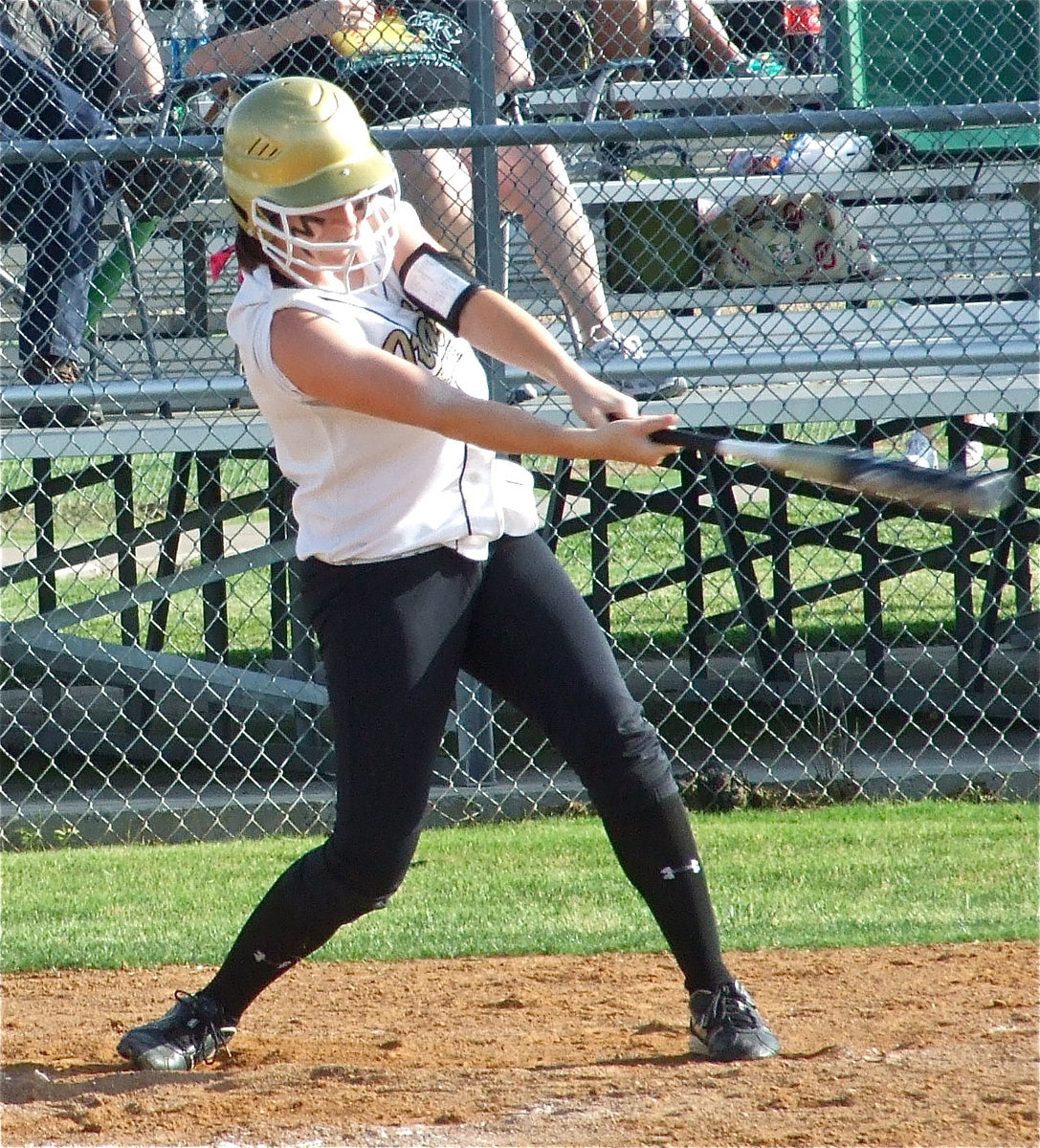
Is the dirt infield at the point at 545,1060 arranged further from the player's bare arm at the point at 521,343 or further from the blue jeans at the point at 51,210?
the blue jeans at the point at 51,210

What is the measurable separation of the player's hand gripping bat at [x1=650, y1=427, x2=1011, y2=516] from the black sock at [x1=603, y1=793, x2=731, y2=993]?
2.58 feet

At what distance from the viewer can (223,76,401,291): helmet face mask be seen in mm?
2816

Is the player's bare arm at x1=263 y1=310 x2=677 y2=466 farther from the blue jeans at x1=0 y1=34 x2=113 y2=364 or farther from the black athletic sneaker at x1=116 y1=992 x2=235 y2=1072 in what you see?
the blue jeans at x1=0 y1=34 x2=113 y2=364

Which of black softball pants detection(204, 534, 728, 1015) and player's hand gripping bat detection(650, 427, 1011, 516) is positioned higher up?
player's hand gripping bat detection(650, 427, 1011, 516)

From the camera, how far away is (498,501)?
3109mm

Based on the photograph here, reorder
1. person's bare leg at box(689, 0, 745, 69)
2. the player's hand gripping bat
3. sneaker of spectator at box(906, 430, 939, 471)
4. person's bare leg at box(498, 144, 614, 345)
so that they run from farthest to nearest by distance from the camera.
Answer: sneaker of spectator at box(906, 430, 939, 471), person's bare leg at box(689, 0, 745, 69), person's bare leg at box(498, 144, 614, 345), the player's hand gripping bat

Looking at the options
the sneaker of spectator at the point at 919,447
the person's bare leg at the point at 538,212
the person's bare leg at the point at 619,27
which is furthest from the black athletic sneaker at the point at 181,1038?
the sneaker of spectator at the point at 919,447

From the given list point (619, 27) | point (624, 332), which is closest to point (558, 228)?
point (624, 332)

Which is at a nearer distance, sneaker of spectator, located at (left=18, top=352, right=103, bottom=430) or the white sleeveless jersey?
the white sleeveless jersey

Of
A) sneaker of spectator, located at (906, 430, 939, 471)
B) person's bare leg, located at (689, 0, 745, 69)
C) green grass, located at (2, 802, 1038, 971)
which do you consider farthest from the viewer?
sneaker of spectator, located at (906, 430, 939, 471)

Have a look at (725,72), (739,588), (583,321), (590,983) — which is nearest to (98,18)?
(583,321)

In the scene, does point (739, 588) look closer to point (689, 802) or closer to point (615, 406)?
point (689, 802)

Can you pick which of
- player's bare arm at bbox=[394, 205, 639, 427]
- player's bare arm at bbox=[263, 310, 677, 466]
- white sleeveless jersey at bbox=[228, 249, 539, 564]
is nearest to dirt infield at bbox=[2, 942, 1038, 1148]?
white sleeveless jersey at bbox=[228, 249, 539, 564]

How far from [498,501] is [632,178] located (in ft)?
16.1
